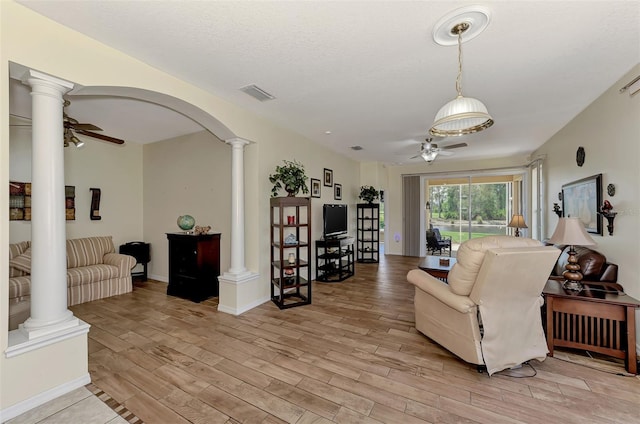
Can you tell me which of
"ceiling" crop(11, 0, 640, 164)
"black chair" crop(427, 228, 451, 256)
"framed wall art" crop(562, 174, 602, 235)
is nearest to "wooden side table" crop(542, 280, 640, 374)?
Result: "framed wall art" crop(562, 174, 602, 235)

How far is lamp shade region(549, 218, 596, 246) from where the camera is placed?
247cm

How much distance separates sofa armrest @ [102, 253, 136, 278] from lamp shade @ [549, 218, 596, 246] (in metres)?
5.71

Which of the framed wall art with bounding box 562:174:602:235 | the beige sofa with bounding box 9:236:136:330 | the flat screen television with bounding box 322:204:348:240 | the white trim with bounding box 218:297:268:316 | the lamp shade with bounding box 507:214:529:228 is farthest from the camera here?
the flat screen television with bounding box 322:204:348:240

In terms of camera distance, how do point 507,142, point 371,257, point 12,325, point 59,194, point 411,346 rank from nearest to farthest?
1. point 59,194
2. point 12,325
3. point 411,346
4. point 507,142
5. point 371,257

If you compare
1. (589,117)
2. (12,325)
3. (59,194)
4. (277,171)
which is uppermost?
(589,117)

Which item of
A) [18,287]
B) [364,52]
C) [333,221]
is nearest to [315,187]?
[333,221]

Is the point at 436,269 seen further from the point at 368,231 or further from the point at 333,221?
the point at 368,231

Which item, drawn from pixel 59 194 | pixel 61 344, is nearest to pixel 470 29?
pixel 59 194

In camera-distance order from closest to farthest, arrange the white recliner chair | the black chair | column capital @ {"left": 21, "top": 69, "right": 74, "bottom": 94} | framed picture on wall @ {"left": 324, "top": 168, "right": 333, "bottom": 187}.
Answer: column capital @ {"left": 21, "top": 69, "right": 74, "bottom": 94} < the white recliner chair < framed picture on wall @ {"left": 324, "top": 168, "right": 333, "bottom": 187} < the black chair

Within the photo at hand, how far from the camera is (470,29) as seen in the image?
190cm

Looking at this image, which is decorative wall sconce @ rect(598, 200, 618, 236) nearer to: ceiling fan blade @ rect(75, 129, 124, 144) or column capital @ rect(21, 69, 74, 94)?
column capital @ rect(21, 69, 74, 94)

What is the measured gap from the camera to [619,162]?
2.65 meters

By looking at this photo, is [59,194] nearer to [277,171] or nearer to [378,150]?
[277,171]

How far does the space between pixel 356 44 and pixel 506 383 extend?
2883mm
